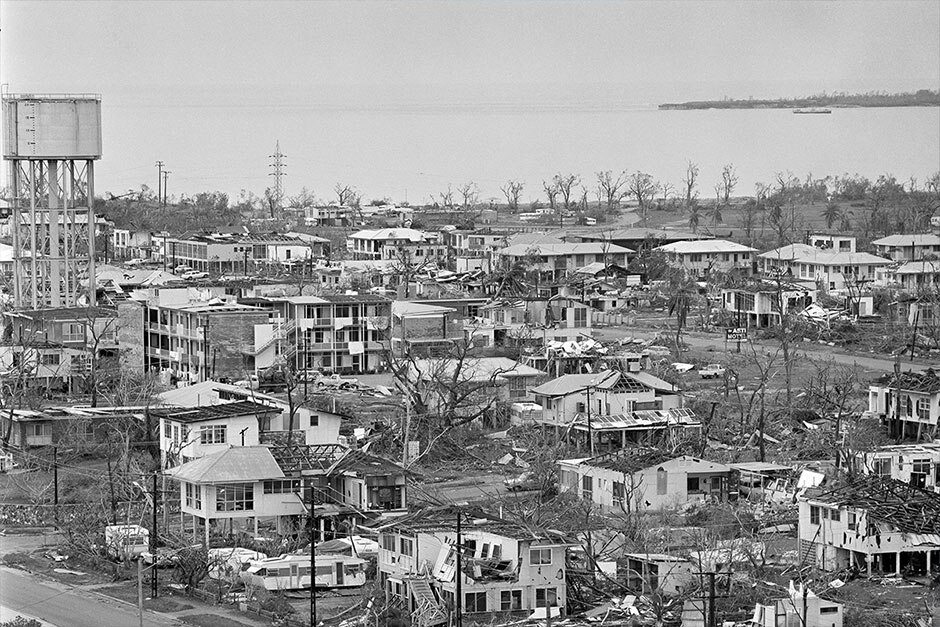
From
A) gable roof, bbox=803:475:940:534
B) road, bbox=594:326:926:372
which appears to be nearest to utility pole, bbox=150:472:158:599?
gable roof, bbox=803:475:940:534

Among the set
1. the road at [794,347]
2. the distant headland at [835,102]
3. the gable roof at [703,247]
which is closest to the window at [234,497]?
the road at [794,347]

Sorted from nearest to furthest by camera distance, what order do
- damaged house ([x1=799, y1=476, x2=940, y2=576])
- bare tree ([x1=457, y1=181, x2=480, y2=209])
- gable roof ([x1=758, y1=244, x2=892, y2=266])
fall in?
damaged house ([x1=799, y1=476, x2=940, y2=576]), gable roof ([x1=758, y1=244, x2=892, y2=266]), bare tree ([x1=457, y1=181, x2=480, y2=209])

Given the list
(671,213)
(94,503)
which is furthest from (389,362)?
(671,213)

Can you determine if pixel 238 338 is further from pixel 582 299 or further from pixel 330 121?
pixel 330 121

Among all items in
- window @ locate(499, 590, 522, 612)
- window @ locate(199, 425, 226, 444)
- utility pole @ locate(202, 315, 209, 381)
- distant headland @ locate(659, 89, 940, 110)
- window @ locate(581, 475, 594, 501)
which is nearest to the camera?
window @ locate(499, 590, 522, 612)

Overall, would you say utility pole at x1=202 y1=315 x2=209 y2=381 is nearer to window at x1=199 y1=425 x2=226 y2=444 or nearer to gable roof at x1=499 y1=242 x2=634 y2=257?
window at x1=199 y1=425 x2=226 y2=444

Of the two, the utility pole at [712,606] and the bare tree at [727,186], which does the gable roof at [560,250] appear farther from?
the utility pole at [712,606]
